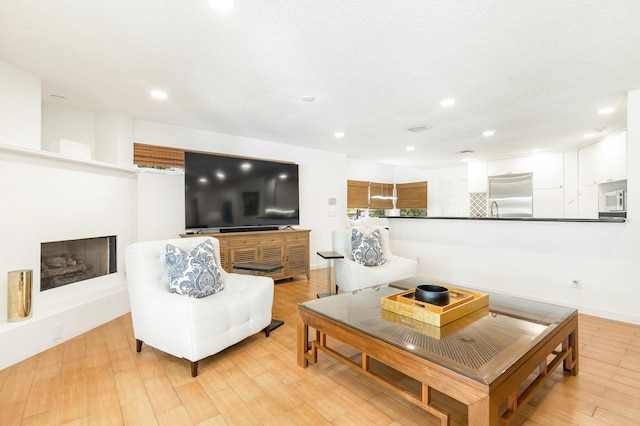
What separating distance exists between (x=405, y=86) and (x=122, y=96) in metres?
2.96

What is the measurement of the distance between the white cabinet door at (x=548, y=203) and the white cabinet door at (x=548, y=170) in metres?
0.10

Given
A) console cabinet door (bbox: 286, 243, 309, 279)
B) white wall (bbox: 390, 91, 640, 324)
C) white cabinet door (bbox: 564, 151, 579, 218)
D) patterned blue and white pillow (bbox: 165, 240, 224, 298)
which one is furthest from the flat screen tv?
white cabinet door (bbox: 564, 151, 579, 218)

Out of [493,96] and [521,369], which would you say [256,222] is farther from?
[521,369]

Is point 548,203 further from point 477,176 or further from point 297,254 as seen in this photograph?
point 297,254

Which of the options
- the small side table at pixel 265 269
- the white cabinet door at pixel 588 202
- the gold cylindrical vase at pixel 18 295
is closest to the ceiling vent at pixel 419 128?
the small side table at pixel 265 269

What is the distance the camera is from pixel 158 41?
2090 mm

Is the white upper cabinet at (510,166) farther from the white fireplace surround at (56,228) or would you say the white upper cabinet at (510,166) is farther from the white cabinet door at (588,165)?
the white fireplace surround at (56,228)

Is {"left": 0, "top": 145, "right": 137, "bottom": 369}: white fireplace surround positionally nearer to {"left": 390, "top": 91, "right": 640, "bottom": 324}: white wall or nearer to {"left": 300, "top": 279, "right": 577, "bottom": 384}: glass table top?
{"left": 300, "top": 279, "right": 577, "bottom": 384}: glass table top

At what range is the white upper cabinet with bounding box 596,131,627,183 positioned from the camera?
156 inches

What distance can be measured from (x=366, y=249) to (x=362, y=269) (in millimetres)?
357

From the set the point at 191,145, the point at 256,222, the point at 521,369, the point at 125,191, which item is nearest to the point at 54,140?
the point at 125,191

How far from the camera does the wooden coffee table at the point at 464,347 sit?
1.23 metres

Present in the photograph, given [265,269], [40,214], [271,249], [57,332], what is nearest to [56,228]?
[40,214]

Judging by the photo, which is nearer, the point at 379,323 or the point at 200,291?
the point at 379,323
